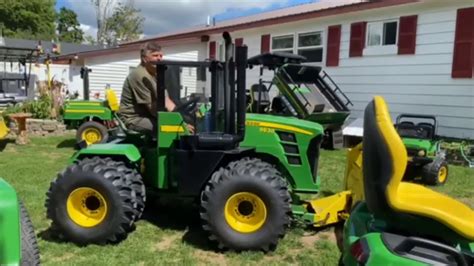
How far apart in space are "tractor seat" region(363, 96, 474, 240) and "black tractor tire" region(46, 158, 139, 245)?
2.45 metres

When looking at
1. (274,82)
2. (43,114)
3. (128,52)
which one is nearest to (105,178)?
(274,82)

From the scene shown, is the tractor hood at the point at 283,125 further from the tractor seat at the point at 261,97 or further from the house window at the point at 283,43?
the house window at the point at 283,43

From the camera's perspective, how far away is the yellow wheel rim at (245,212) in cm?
417

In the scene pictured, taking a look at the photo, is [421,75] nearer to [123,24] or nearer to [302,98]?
[302,98]

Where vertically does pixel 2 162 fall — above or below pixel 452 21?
below

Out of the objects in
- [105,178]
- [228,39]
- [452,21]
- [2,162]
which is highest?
[452,21]

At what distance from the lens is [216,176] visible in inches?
167

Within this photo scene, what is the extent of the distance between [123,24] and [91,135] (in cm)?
3165

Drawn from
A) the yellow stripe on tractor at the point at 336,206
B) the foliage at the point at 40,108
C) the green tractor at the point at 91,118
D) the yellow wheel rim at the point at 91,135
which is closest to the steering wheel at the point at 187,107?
the yellow stripe on tractor at the point at 336,206

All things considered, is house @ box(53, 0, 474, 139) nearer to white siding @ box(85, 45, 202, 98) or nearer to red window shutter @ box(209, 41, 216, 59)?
red window shutter @ box(209, 41, 216, 59)

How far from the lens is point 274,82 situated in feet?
33.8

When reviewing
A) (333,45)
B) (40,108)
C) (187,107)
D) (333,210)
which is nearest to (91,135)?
(40,108)

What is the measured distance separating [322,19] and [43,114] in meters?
8.26

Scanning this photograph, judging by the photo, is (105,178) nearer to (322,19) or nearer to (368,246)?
(368,246)
